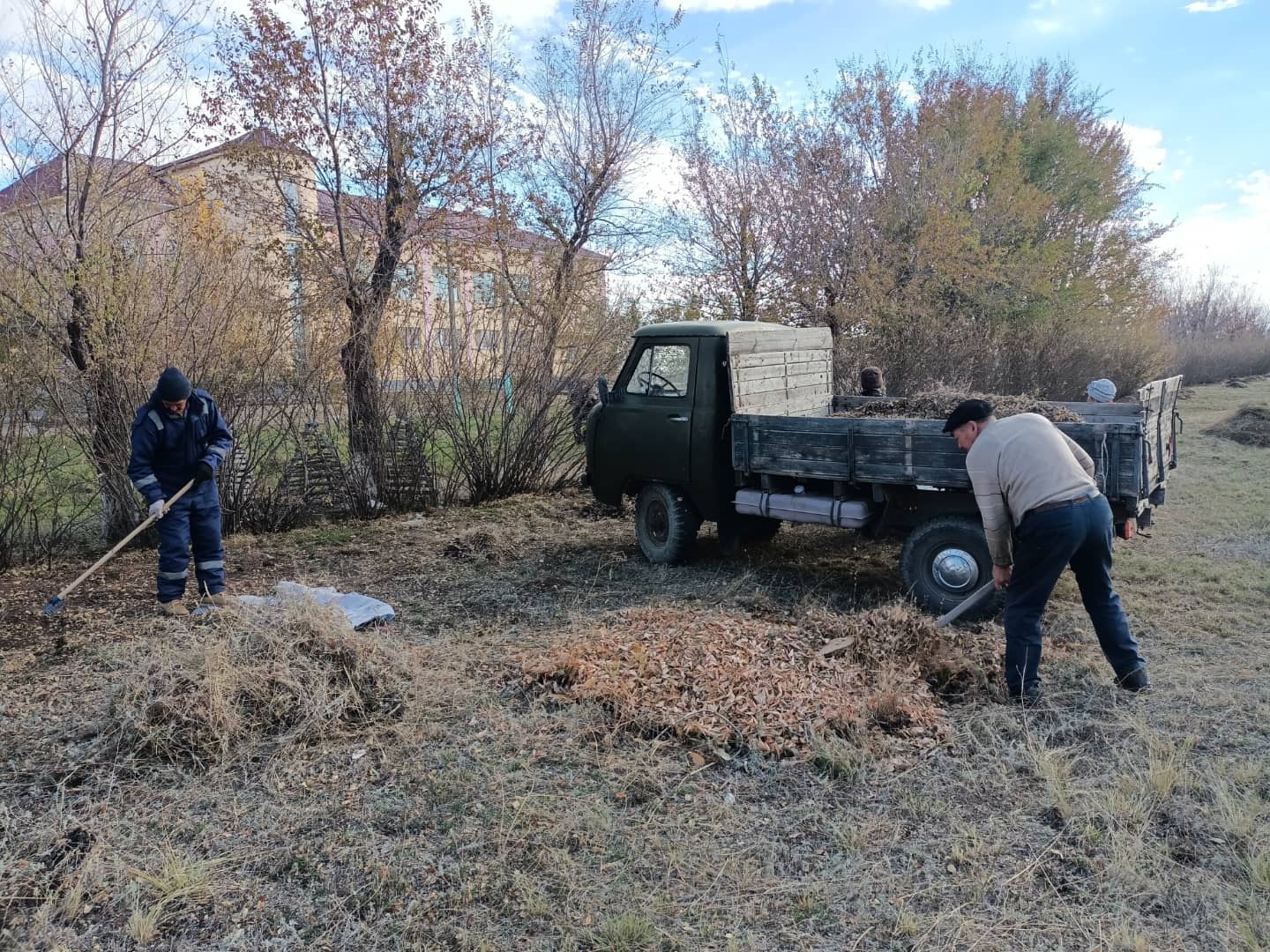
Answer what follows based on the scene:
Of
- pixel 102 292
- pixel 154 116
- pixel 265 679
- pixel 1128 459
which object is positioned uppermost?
pixel 154 116

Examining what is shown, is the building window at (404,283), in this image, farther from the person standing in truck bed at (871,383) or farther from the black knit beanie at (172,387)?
the person standing in truck bed at (871,383)

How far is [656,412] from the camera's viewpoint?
7.05 m

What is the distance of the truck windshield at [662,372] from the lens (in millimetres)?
6926

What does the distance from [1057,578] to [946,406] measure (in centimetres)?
258

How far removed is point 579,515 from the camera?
9.71 m

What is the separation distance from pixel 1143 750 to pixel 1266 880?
3.02 feet

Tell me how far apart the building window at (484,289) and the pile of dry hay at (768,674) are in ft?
21.1

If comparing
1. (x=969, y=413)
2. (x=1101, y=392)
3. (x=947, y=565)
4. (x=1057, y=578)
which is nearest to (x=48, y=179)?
(x=969, y=413)

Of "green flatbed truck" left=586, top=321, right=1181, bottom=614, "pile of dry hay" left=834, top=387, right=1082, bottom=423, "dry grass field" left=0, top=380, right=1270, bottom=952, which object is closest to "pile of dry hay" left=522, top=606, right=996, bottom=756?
"dry grass field" left=0, top=380, right=1270, bottom=952

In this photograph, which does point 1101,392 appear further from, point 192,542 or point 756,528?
point 192,542

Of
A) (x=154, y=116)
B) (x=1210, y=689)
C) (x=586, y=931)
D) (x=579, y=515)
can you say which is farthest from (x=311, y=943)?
(x=154, y=116)

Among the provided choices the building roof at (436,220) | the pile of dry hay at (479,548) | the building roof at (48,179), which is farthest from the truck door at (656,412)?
the building roof at (48,179)

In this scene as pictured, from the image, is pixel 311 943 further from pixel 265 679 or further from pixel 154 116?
pixel 154 116

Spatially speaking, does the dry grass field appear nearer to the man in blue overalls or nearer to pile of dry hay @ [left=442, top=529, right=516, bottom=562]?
the man in blue overalls
